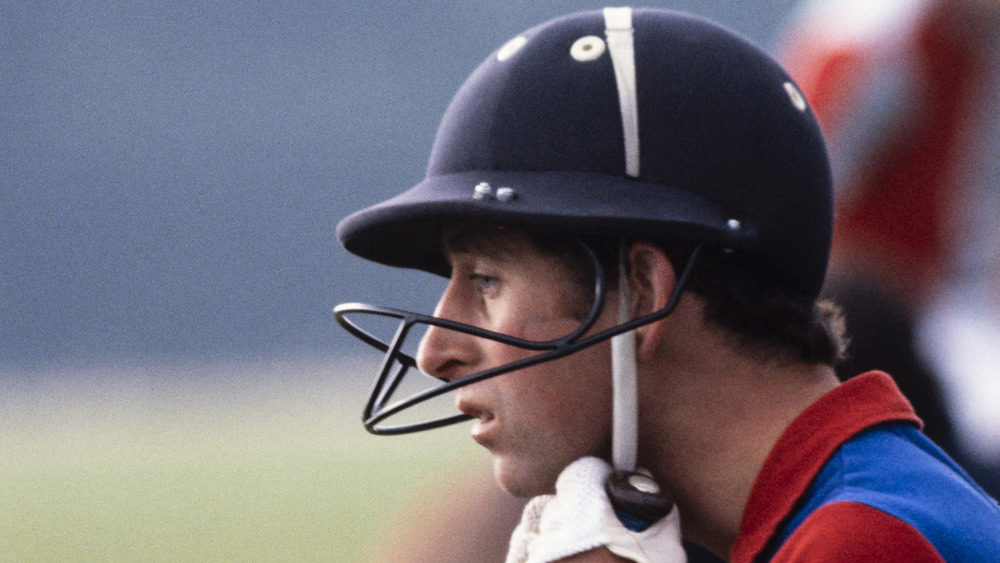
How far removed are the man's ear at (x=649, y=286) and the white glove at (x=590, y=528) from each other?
169mm

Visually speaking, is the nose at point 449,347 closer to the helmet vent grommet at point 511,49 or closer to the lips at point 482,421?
the lips at point 482,421

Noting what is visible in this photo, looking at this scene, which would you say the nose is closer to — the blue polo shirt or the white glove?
the white glove

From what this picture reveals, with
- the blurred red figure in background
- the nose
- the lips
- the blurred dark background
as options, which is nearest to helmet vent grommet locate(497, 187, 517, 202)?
the nose

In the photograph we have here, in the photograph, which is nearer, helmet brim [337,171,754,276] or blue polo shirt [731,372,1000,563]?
blue polo shirt [731,372,1000,563]

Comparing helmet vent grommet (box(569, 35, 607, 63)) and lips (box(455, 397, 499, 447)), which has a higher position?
helmet vent grommet (box(569, 35, 607, 63))

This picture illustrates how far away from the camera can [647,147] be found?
150 cm

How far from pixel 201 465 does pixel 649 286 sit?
763cm

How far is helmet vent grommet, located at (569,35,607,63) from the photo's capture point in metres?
1.54

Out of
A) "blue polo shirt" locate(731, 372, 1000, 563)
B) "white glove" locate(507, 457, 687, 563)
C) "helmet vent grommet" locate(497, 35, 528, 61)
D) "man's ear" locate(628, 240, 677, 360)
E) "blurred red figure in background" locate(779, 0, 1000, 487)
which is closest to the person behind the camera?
"blue polo shirt" locate(731, 372, 1000, 563)

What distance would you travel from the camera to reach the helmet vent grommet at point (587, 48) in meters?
1.54

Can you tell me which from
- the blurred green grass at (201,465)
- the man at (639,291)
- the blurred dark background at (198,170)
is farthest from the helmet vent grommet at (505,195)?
the blurred dark background at (198,170)

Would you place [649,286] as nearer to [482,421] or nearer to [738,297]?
[738,297]

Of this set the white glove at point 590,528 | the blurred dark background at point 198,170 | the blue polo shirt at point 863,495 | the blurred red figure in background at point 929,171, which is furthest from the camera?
the blurred dark background at point 198,170

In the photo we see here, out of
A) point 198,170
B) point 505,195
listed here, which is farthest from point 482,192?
point 198,170
